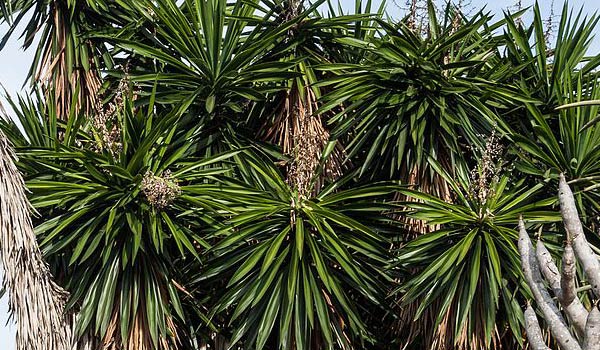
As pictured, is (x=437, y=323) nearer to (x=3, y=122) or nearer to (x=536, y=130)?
(x=536, y=130)

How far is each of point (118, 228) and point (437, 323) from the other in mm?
2231

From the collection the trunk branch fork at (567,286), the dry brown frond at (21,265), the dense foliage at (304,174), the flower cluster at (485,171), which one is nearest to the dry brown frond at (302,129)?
the dense foliage at (304,174)

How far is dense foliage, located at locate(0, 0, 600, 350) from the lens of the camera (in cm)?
714

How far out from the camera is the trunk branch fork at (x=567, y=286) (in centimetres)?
384

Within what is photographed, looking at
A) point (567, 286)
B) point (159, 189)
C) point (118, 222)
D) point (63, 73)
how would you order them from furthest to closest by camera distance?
point (63, 73), point (118, 222), point (159, 189), point (567, 286)

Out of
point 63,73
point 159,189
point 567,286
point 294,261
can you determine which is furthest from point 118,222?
point 567,286

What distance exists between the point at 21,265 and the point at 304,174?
2310mm

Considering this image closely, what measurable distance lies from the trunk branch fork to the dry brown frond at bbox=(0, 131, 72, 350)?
2.90m

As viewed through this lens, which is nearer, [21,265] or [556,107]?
[21,265]

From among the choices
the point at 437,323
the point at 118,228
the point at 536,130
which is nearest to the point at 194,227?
the point at 118,228

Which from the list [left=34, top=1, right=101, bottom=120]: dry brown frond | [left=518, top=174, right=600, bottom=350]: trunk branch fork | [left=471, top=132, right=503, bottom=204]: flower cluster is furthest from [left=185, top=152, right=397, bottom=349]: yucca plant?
[left=518, top=174, right=600, bottom=350]: trunk branch fork

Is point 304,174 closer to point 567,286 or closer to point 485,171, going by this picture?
point 485,171

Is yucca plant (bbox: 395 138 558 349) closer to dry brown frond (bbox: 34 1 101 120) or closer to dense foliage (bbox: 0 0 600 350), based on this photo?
dense foliage (bbox: 0 0 600 350)

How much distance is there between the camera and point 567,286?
12.9 feet
